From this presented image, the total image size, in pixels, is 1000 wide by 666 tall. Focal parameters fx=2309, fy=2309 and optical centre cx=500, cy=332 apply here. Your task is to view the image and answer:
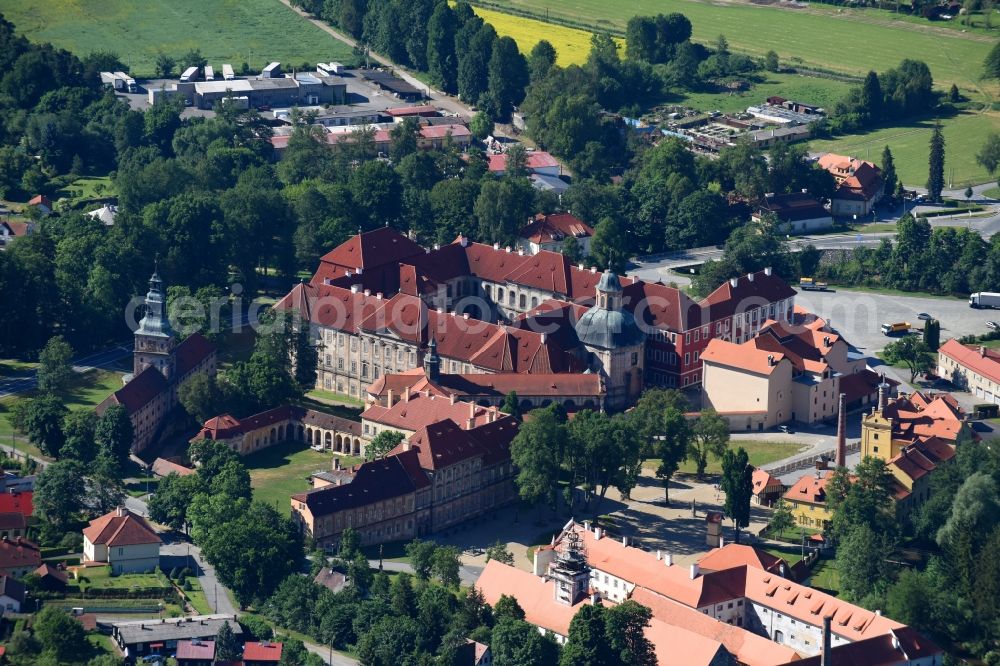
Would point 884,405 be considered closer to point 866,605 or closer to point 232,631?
point 866,605

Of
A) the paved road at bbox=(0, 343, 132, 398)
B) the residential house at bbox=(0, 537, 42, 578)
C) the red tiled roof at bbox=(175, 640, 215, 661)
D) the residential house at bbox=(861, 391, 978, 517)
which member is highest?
the residential house at bbox=(861, 391, 978, 517)

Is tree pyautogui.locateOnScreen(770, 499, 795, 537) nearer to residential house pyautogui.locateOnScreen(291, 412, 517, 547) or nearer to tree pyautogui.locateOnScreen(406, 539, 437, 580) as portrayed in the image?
residential house pyautogui.locateOnScreen(291, 412, 517, 547)

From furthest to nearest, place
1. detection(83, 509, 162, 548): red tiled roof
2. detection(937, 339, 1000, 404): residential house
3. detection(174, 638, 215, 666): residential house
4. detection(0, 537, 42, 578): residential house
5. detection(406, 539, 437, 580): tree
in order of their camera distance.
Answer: detection(937, 339, 1000, 404): residential house
detection(83, 509, 162, 548): red tiled roof
detection(406, 539, 437, 580): tree
detection(0, 537, 42, 578): residential house
detection(174, 638, 215, 666): residential house

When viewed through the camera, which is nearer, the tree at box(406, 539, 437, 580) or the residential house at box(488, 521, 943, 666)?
the residential house at box(488, 521, 943, 666)

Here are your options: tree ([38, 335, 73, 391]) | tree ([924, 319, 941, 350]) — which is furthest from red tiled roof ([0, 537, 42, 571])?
tree ([924, 319, 941, 350])

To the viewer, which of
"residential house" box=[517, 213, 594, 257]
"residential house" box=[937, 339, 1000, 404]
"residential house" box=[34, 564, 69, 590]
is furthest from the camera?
"residential house" box=[517, 213, 594, 257]

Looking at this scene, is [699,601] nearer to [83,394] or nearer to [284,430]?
[284,430]
